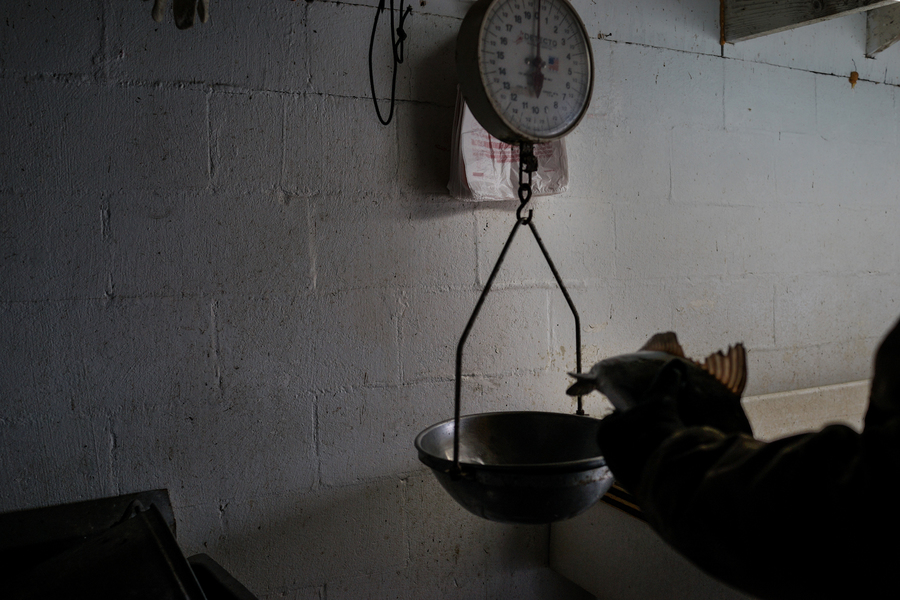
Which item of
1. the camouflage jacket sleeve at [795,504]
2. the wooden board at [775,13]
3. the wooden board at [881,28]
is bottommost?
the camouflage jacket sleeve at [795,504]

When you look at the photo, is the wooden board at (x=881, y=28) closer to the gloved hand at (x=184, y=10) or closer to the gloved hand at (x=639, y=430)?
the gloved hand at (x=639, y=430)

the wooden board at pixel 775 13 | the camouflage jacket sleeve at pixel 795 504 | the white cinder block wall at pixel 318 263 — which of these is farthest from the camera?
the wooden board at pixel 775 13

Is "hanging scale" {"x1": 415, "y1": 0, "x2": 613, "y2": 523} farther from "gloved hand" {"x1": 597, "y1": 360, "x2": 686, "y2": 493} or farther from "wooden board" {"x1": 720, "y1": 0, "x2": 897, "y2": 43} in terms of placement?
"wooden board" {"x1": 720, "y1": 0, "x2": 897, "y2": 43}

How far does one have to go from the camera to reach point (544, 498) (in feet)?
3.36

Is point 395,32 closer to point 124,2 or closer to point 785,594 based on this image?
point 124,2

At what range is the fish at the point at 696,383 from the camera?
31.5 inches

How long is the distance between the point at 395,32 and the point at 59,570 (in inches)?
58.5

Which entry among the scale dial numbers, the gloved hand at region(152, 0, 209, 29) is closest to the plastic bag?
the scale dial numbers

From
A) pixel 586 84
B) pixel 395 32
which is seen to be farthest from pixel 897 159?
pixel 395 32

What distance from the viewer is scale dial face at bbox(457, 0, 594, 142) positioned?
115 cm

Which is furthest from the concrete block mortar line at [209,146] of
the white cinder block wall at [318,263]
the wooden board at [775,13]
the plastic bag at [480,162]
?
the wooden board at [775,13]

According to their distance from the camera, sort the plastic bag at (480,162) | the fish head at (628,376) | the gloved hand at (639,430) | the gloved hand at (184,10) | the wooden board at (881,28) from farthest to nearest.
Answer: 1. the wooden board at (881,28)
2. the plastic bag at (480,162)
3. the gloved hand at (184,10)
4. the fish head at (628,376)
5. the gloved hand at (639,430)

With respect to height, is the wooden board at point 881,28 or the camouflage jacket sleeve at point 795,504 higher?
the wooden board at point 881,28

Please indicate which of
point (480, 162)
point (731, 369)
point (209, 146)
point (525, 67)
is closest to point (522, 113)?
point (525, 67)
